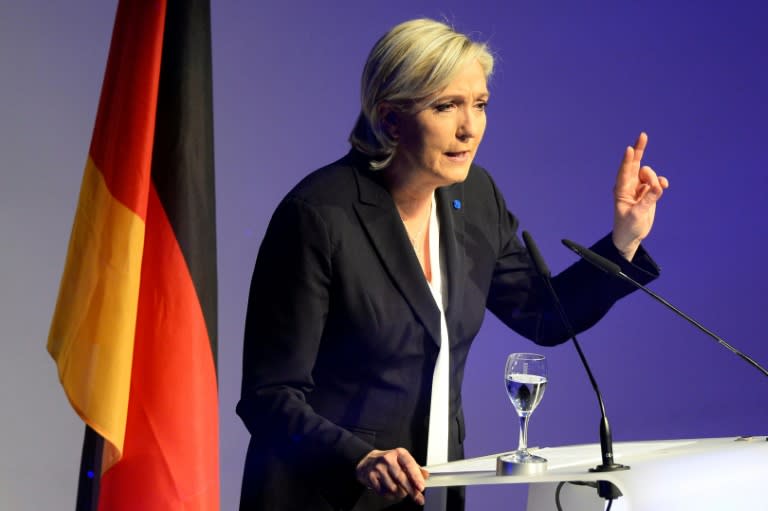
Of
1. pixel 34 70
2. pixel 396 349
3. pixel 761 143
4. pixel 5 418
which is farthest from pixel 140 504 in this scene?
pixel 761 143

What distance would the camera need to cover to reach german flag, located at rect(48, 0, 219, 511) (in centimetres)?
197

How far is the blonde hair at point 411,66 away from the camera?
211cm

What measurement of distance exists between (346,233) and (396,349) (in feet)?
0.80

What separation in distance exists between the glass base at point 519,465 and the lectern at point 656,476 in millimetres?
16

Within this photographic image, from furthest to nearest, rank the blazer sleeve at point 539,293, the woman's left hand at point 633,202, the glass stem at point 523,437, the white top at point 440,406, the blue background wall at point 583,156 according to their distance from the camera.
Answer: the blue background wall at point 583,156
the blazer sleeve at point 539,293
the woman's left hand at point 633,202
the white top at point 440,406
the glass stem at point 523,437

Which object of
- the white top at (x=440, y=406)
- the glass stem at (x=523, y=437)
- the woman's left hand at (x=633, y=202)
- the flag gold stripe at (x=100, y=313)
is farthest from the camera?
the woman's left hand at (x=633, y=202)

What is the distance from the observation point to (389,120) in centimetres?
221

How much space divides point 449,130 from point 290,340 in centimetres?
52

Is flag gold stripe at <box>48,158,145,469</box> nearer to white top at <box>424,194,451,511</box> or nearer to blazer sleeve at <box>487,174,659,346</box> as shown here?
white top at <box>424,194,451,511</box>

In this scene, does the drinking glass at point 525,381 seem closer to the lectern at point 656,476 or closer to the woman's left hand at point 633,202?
the lectern at point 656,476

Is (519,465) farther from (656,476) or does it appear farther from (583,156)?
(583,156)

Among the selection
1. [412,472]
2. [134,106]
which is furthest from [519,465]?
[134,106]

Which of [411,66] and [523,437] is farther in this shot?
[411,66]

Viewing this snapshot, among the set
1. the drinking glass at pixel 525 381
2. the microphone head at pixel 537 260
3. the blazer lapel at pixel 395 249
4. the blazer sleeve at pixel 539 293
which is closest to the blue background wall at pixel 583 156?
the blazer sleeve at pixel 539 293
